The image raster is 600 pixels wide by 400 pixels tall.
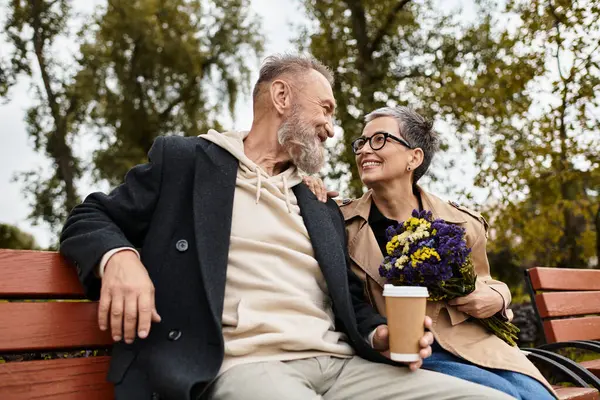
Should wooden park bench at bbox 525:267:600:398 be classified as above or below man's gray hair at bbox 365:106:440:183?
below

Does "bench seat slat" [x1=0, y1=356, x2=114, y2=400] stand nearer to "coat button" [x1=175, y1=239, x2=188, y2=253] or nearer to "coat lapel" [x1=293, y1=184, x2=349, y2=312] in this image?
"coat button" [x1=175, y1=239, x2=188, y2=253]

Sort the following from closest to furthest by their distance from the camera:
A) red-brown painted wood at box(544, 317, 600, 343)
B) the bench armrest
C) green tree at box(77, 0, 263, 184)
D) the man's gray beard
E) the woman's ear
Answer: the man's gray beard < the bench armrest < the woman's ear < red-brown painted wood at box(544, 317, 600, 343) < green tree at box(77, 0, 263, 184)

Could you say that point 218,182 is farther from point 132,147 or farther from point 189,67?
point 189,67

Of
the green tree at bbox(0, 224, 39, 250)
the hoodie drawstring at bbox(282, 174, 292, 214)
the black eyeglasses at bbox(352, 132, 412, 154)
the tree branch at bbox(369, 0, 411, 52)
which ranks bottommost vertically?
the green tree at bbox(0, 224, 39, 250)

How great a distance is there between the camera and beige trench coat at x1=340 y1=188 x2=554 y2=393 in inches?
123

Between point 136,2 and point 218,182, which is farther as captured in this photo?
point 136,2

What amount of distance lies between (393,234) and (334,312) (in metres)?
0.56

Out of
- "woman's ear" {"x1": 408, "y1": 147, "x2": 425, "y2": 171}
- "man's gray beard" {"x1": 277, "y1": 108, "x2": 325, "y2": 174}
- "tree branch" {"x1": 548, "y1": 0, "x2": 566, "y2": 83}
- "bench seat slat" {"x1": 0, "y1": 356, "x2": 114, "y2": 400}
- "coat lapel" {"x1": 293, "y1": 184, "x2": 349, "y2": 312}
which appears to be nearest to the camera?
"bench seat slat" {"x1": 0, "y1": 356, "x2": 114, "y2": 400}

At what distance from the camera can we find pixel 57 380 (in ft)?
7.70

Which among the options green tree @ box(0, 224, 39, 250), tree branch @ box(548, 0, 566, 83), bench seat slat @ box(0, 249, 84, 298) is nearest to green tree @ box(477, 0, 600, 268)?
tree branch @ box(548, 0, 566, 83)

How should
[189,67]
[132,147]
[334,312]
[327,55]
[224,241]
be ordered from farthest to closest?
[189,67] → [132,147] → [327,55] → [334,312] → [224,241]

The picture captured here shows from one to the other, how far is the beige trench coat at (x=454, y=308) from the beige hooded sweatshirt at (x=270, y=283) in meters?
0.54

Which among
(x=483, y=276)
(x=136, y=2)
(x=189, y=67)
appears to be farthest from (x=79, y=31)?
(x=483, y=276)

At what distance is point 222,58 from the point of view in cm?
2167
